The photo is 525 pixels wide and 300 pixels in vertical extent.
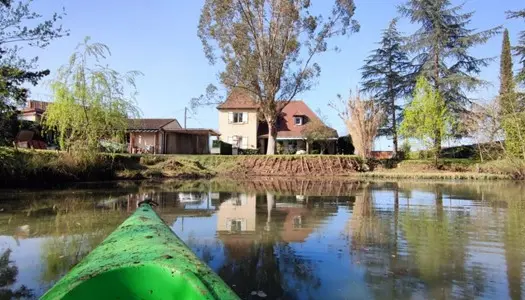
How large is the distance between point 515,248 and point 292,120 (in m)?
37.6

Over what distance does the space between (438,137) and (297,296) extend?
2966 centimetres

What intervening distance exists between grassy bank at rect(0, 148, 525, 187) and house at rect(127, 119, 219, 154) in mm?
10482

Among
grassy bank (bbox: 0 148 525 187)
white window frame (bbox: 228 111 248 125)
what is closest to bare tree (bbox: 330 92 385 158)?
grassy bank (bbox: 0 148 525 187)

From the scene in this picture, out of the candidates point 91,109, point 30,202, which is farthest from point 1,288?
point 91,109

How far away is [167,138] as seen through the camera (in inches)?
1623

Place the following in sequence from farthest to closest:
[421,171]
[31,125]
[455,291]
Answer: [421,171], [31,125], [455,291]

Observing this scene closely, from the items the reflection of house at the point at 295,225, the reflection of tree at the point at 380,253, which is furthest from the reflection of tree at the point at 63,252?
the reflection of tree at the point at 380,253

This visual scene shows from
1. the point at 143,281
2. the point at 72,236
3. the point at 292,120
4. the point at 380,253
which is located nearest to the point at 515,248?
the point at 380,253

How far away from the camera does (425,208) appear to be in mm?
11375

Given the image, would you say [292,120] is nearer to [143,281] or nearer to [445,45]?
[445,45]

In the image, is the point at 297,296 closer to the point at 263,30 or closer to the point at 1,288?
the point at 1,288

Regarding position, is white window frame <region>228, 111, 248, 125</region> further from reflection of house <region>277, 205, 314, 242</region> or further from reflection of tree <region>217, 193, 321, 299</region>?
reflection of tree <region>217, 193, 321, 299</region>

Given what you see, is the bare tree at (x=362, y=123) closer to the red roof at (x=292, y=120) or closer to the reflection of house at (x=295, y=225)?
the red roof at (x=292, y=120)

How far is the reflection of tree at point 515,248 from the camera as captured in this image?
15.4ft
